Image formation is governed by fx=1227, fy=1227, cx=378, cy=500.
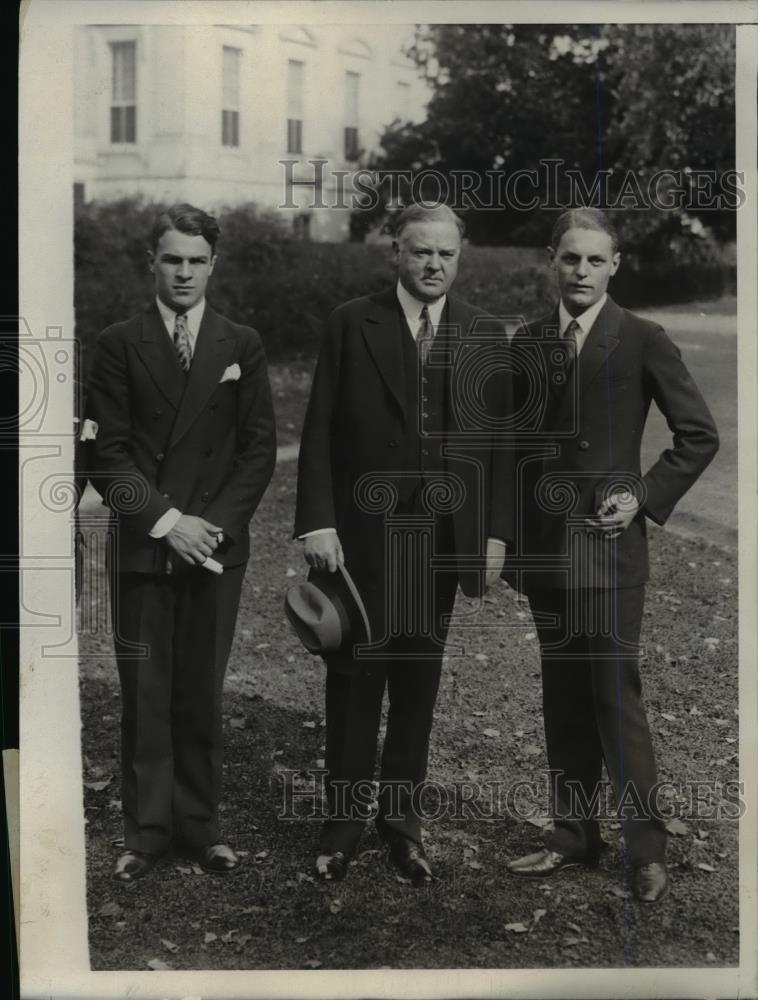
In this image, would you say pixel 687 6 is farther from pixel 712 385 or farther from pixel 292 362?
pixel 292 362

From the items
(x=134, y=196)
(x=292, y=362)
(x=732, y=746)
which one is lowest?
(x=732, y=746)

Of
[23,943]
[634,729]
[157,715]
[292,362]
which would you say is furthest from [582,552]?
[23,943]

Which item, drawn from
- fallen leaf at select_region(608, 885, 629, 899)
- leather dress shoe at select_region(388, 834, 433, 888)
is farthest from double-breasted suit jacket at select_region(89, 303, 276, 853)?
fallen leaf at select_region(608, 885, 629, 899)

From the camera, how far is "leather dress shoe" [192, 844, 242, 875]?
4984 mm

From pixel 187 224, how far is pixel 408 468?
132 centimetres

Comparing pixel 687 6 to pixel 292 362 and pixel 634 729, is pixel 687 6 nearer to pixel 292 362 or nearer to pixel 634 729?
pixel 292 362

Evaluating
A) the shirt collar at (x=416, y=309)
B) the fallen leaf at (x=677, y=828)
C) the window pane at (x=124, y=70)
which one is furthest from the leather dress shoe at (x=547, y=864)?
the window pane at (x=124, y=70)

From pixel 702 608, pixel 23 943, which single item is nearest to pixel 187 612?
pixel 23 943

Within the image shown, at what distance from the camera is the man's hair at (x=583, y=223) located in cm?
488

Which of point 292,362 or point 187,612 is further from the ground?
point 292,362

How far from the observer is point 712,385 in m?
4.96

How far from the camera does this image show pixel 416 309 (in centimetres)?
490

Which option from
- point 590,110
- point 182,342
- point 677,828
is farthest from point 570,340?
point 677,828

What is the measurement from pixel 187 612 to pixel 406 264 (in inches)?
64.8
